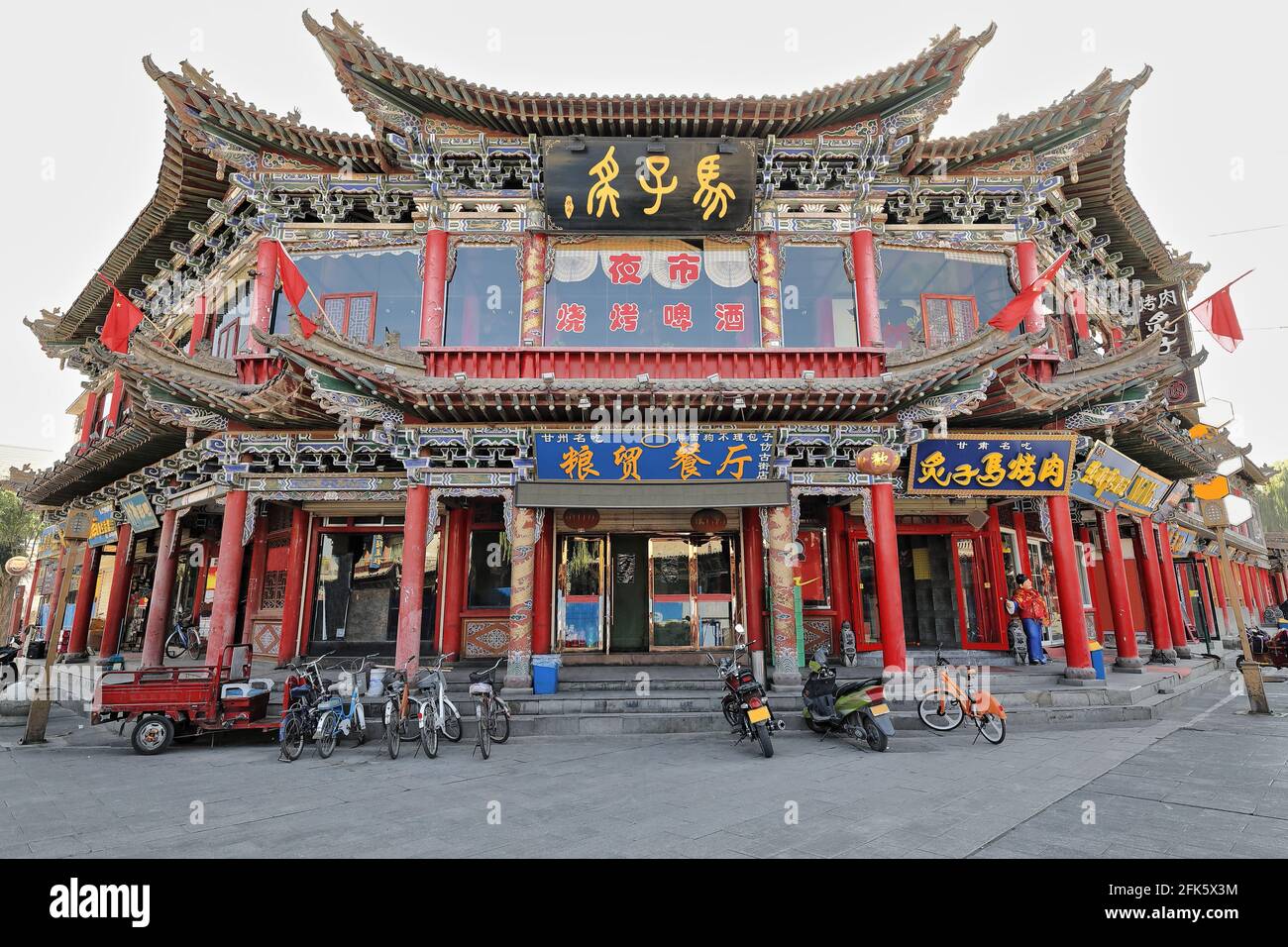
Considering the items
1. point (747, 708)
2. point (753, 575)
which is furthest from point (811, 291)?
point (747, 708)

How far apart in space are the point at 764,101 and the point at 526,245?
16.3ft

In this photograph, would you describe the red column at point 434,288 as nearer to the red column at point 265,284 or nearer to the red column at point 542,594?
the red column at point 265,284

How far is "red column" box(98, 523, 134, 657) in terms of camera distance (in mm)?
14633

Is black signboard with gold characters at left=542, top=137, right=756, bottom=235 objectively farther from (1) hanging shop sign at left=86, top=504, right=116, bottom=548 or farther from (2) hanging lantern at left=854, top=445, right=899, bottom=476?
(1) hanging shop sign at left=86, top=504, right=116, bottom=548

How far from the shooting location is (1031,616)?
12406 mm

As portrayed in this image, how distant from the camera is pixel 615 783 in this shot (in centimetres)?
647

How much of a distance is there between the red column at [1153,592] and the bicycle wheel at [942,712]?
824 cm

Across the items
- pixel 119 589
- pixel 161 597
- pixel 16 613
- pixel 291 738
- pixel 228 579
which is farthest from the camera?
pixel 16 613

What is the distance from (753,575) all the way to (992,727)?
483 centimetres

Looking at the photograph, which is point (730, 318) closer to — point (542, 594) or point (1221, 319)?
point (542, 594)

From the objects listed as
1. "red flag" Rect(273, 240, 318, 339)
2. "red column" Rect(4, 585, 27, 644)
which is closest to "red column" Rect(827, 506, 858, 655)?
"red flag" Rect(273, 240, 318, 339)

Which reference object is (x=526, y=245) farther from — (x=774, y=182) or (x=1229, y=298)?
(x=1229, y=298)

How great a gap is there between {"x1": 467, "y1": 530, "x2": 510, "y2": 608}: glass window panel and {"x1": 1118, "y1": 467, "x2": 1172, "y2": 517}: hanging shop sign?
13131 mm

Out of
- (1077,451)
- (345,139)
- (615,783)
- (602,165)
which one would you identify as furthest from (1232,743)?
(345,139)
